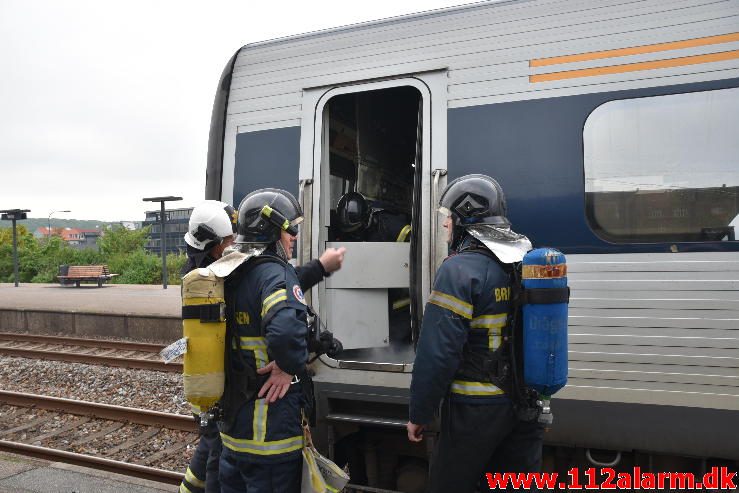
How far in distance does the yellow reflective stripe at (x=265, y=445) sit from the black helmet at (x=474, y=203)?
1.35 metres

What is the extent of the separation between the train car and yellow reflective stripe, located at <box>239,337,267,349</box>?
1.12 metres

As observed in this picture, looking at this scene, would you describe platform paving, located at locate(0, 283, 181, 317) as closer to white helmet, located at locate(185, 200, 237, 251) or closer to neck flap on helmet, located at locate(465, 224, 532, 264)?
white helmet, located at locate(185, 200, 237, 251)

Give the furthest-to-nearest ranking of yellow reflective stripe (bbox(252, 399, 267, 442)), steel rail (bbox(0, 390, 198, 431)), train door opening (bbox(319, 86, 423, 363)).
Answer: steel rail (bbox(0, 390, 198, 431)) < train door opening (bbox(319, 86, 423, 363)) < yellow reflective stripe (bbox(252, 399, 267, 442))

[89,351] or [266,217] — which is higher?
[266,217]

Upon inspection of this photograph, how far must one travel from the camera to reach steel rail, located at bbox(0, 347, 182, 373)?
8625mm

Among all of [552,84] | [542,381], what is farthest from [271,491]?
[552,84]

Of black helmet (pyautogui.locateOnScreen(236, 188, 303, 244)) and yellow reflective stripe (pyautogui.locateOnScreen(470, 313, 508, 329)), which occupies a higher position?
black helmet (pyautogui.locateOnScreen(236, 188, 303, 244))

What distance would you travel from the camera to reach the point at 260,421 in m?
2.71

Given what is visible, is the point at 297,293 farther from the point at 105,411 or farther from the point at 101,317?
the point at 101,317

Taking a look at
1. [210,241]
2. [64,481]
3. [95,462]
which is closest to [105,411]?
[95,462]

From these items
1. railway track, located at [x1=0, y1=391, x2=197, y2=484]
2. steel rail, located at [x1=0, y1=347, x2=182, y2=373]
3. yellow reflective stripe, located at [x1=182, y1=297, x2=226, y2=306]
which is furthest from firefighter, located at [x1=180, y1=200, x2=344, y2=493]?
steel rail, located at [x1=0, y1=347, x2=182, y2=373]

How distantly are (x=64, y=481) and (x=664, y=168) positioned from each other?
494 cm

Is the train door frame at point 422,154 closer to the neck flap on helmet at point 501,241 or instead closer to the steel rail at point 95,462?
the neck flap on helmet at point 501,241

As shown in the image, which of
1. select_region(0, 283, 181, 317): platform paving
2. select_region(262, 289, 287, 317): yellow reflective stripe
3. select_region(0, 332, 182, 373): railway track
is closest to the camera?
select_region(262, 289, 287, 317): yellow reflective stripe
